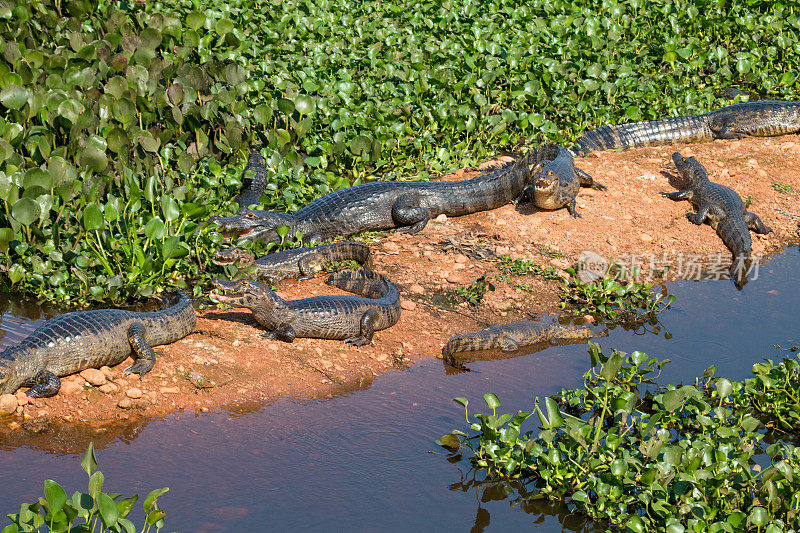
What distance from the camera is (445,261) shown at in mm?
7250

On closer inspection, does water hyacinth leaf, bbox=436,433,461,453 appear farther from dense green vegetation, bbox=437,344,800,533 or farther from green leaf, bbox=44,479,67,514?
green leaf, bbox=44,479,67,514

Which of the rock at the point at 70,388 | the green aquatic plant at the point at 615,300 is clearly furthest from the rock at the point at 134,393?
the green aquatic plant at the point at 615,300

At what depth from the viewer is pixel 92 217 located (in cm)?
589

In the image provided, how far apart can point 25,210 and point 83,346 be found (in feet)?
4.99

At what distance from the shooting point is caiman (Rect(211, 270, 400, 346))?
5867 millimetres

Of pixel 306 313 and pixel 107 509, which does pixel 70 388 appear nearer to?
pixel 306 313

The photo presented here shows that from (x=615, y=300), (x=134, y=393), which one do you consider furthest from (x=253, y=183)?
(x=615, y=300)

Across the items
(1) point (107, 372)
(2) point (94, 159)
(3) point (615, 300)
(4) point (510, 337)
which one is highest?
(2) point (94, 159)

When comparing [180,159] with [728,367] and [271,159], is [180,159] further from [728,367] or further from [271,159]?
[728,367]

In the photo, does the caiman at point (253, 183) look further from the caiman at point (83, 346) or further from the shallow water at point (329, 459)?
the shallow water at point (329, 459)

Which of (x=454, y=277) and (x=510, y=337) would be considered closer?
(x=510, y=337)

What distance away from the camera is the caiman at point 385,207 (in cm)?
742

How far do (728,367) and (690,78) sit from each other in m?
6.60

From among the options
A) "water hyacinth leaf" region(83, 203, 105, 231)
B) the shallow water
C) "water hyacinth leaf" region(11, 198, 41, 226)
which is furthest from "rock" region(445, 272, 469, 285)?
"water hyacinth leaf" region(11, 198, 41, 226)
